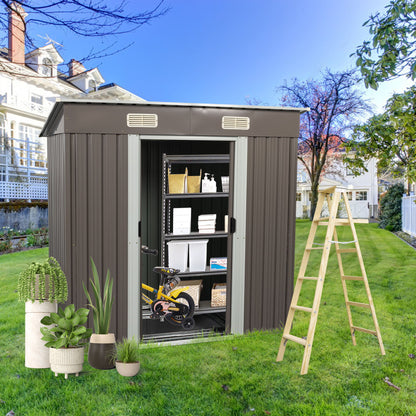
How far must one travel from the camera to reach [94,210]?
12.2 ft

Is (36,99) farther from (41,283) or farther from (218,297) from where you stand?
(41,283)

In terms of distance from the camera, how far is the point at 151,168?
205 inches

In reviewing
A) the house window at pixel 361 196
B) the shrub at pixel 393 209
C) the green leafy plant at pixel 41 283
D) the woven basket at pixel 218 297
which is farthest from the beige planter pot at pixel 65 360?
the house window at pixel 361 196

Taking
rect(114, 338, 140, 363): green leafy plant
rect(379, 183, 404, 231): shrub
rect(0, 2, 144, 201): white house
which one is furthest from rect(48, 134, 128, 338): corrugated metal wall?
rect(379, 183, 404, 231): shrub

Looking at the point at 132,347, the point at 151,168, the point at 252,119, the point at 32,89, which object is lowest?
the point at 132,347

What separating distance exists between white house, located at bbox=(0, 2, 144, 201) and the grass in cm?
1001

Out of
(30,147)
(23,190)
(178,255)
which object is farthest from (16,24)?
(178,255)

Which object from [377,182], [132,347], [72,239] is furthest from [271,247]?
[377,182]

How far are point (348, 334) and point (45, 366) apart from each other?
2916mm

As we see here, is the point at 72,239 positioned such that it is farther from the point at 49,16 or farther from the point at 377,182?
the point at 377,182

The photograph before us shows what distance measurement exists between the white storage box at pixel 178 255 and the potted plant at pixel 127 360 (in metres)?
1.41

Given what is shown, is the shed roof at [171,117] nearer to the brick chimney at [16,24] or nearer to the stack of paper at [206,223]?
the stack of paper at [206,223]

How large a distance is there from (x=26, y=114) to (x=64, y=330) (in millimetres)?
13892

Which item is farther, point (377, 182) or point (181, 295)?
point (377, 182)
